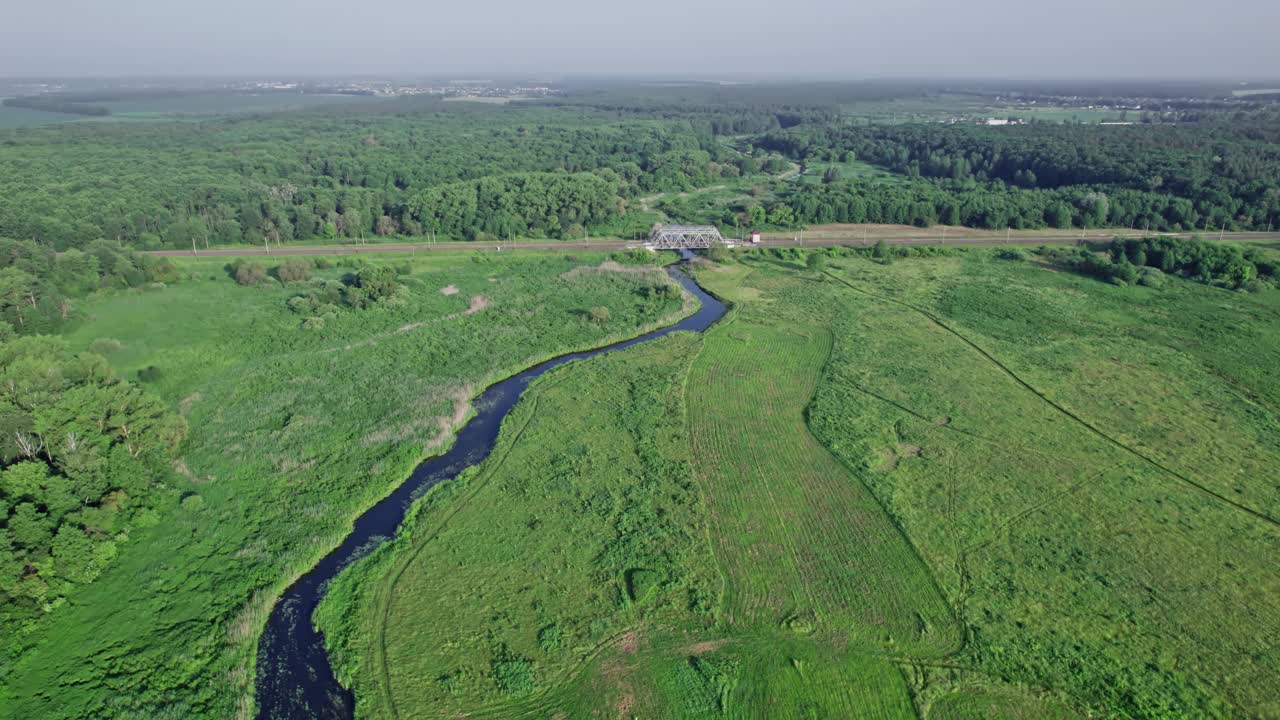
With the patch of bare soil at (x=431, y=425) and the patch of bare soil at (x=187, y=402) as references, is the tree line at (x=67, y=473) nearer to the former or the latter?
the patch of bare soil at (x=187, y=402)

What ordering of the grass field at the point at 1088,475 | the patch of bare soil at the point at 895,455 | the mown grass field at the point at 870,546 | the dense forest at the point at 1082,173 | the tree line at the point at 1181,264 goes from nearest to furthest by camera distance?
1. the mown grass field at the point at 870,546
2. the grass field at the point at 1088,475
3. the patch of bare soil at the point at 895,455
4. the tree line at the point at 1181,264
5. the dense forest at the point at 1082,173

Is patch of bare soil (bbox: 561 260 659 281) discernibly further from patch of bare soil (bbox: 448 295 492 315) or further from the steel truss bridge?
patch of bare soil (bbox: 448 295 492 315)

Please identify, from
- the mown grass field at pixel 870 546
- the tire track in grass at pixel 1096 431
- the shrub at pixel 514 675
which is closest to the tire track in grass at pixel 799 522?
the mown grass field at pixel 870 546

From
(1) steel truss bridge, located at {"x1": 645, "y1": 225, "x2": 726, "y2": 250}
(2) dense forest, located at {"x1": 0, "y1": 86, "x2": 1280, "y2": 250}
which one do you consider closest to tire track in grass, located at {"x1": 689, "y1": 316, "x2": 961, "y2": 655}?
(1) steel truss bridge, located at {"x1": 645, "y1": 225, "x2": 726, "y2": 250}

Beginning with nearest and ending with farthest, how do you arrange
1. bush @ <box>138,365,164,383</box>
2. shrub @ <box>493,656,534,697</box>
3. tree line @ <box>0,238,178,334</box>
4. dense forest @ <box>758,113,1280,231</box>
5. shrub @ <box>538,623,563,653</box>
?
shrub @ <box>493,656,534,697</box> < shrub @ <box>538,623,563,653</box> < bush @ <box>138,365,164,383</box> < tree line @ <box>0,238,178,334</box> < dense forest @ <box>758,113,1280,231</box>

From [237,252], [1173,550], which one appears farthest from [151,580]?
[237,252]
